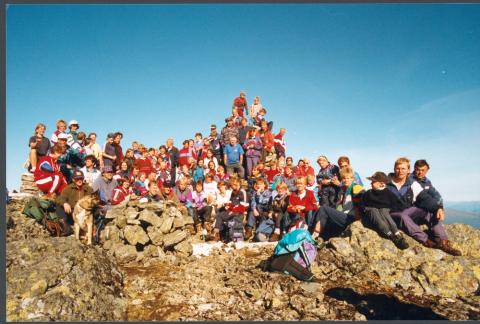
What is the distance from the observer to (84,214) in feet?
32.0

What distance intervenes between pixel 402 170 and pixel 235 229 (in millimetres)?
6802

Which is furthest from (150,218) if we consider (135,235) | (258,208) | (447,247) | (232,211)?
(447,247)

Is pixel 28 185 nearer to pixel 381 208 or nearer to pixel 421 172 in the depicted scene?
pixel 381 208

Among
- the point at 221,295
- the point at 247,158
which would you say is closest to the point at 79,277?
the point at 221,295

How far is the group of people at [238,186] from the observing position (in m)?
9.02

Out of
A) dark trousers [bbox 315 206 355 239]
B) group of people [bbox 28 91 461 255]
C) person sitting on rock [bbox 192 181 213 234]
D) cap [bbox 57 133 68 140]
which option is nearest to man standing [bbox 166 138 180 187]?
group of people [bbox 28 91 461 255]

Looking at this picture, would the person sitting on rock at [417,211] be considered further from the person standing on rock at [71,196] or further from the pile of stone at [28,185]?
the pile of stone at [28,185]

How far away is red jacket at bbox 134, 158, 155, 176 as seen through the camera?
15023 mm

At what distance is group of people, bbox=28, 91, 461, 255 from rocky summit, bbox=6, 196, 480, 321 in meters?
0.87

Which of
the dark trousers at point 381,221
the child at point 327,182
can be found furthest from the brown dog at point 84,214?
the dark trousers at point 381,221

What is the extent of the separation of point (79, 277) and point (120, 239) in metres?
4.38

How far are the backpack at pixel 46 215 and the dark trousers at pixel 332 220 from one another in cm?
892

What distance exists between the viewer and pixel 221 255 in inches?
399

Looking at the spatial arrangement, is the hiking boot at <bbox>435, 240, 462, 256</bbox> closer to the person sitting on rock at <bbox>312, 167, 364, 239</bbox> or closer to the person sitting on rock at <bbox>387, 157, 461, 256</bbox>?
the person sitting on rock at <bbox>387, 157, 461, 256</bbox>
